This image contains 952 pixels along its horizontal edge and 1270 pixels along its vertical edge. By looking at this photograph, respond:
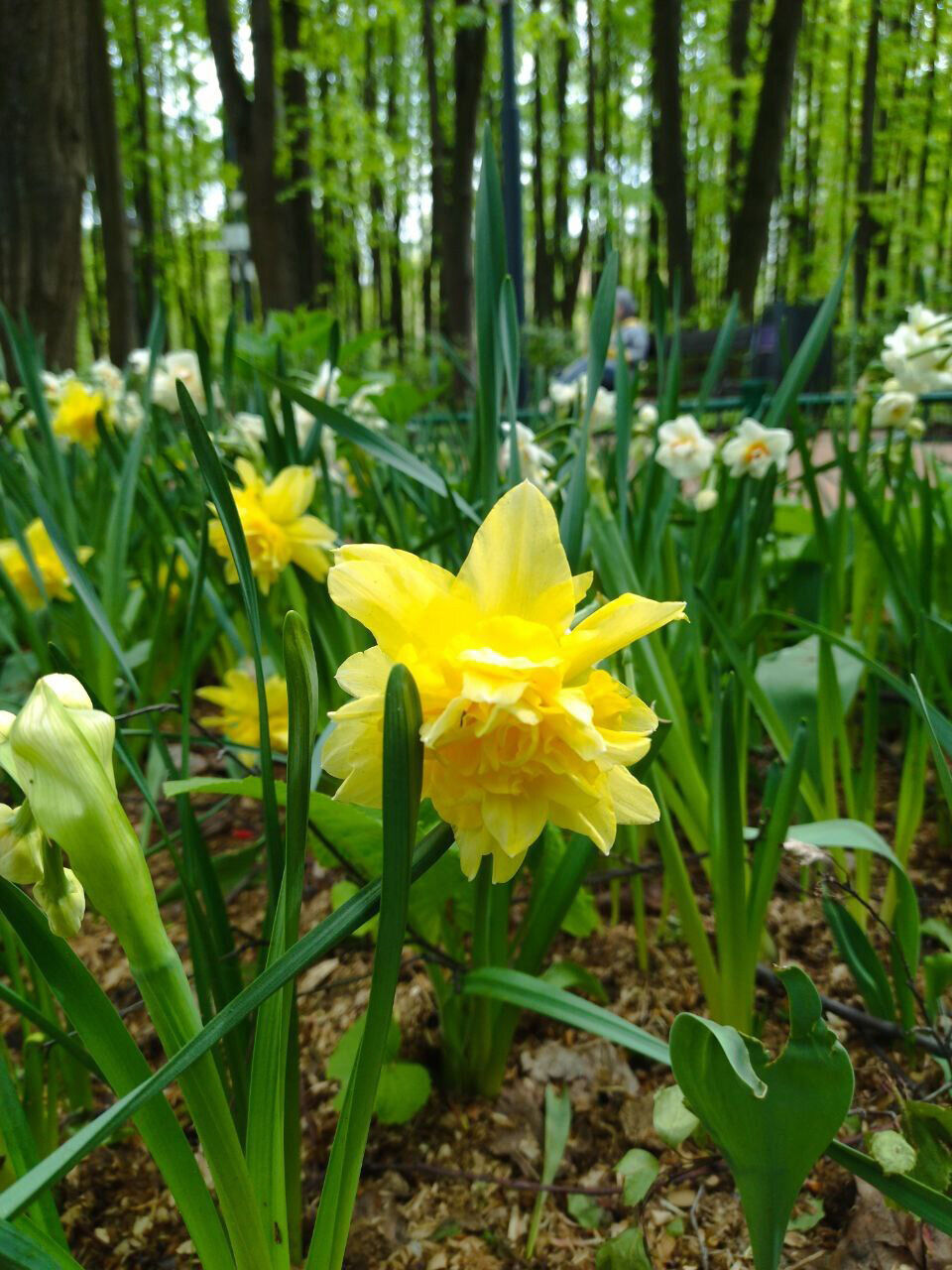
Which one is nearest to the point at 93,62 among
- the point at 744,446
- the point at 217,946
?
the point at 744,446

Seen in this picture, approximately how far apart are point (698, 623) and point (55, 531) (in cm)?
67

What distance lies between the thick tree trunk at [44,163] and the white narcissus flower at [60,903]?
343 centimetres

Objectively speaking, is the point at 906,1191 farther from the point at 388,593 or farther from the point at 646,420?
the point at 646,420

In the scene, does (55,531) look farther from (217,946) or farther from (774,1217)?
(774,1217)

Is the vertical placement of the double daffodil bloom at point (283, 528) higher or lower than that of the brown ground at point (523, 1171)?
higher

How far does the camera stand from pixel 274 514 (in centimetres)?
91

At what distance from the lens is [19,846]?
40cm

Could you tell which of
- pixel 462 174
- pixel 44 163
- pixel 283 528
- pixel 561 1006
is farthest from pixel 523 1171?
pixel 462 174

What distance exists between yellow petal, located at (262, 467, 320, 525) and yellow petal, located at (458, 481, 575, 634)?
530mm

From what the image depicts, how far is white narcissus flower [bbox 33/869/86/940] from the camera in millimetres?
408

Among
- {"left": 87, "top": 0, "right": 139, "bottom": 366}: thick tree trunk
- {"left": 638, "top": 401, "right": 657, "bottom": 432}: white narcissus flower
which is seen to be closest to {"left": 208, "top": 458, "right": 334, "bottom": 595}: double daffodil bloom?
{"left": 638, "top": 401, "right": 657, "bottom": 432}: white narcissus flower

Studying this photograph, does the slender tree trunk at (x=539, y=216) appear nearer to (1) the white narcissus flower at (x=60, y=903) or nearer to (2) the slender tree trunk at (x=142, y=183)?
(2) the slender tree trunk at (x=142, y=183)

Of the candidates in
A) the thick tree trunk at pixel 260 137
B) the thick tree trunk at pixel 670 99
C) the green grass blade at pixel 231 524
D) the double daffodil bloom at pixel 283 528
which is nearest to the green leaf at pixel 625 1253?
the green grass blade at pixel 231 524

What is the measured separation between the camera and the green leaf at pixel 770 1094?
1.45 feet
